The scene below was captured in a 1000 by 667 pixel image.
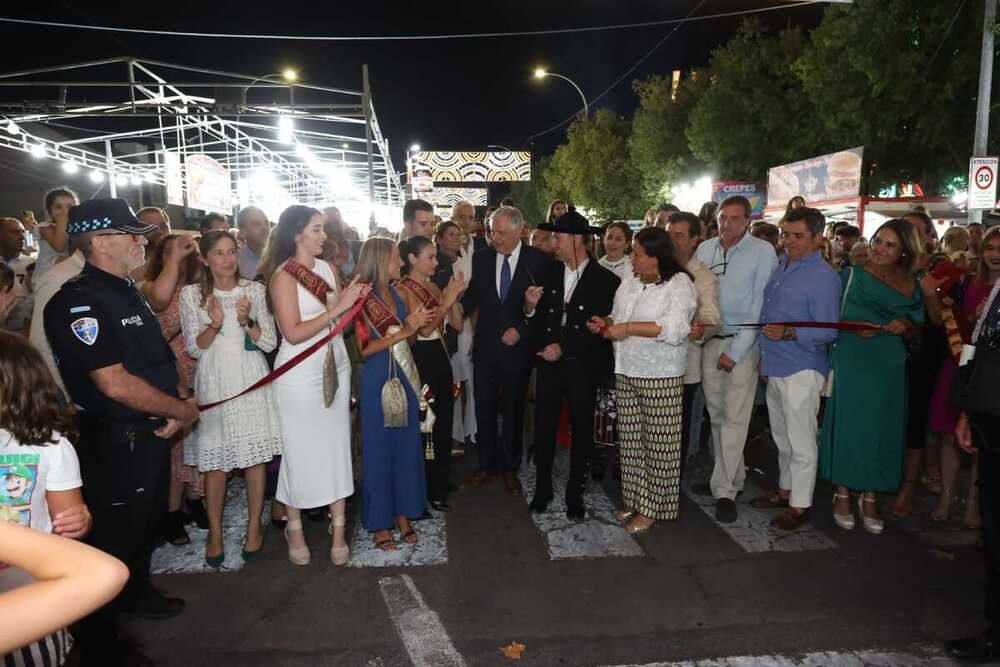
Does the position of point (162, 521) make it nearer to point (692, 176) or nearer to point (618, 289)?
point (618, 289)

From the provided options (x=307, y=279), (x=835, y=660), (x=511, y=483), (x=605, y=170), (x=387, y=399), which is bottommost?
(x=835, y=660)

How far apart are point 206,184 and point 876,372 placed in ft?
43.9

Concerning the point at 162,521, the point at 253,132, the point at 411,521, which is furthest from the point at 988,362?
the point at 253,132

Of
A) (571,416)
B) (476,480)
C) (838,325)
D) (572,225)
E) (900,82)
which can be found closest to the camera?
(838,325)

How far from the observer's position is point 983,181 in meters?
10.9

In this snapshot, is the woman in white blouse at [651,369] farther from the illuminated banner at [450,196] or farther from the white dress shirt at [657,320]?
the illuminated banner at [450,196]

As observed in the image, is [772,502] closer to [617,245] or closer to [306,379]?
[617,245]

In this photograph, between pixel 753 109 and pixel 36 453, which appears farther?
pixel 753 109

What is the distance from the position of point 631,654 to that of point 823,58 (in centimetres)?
2147

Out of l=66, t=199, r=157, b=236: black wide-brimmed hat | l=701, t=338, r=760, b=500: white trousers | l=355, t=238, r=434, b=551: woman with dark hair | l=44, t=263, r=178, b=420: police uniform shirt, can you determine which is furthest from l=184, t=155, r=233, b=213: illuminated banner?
l=701, t=338, r=760, b=500: white trousers

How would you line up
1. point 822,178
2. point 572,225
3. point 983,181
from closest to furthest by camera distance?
1. point 572,225
2. point 983,181
3. point 822,178

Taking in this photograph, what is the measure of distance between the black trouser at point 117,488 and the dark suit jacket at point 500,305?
102 inches

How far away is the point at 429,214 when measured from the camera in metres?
5.86

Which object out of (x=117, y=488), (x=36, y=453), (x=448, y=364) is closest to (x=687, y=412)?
(x=448, y=364)
